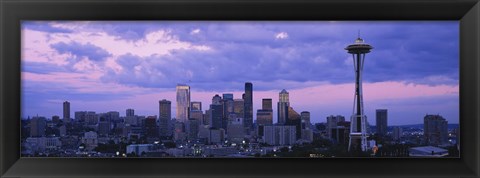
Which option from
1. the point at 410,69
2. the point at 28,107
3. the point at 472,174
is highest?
the point at 410,69

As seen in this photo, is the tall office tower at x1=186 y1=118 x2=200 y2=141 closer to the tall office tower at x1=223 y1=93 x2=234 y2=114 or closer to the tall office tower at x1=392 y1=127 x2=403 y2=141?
the tall office tower at x1=223 y1=93 x2=234 y2=114

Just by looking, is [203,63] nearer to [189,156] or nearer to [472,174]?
[189,156]

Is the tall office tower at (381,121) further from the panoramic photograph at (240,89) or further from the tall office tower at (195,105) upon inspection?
the tall office tower at (195,105)

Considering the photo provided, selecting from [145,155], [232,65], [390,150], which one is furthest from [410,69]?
[145,155]

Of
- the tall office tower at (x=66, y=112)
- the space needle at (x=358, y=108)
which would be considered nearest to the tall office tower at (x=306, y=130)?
the space needle at (x=358, y=108)

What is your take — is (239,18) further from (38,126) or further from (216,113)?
(38,126)
